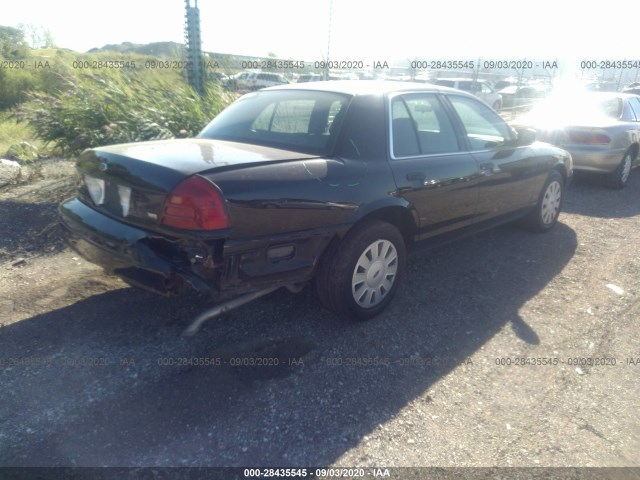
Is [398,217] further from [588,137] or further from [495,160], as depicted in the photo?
[588,137]

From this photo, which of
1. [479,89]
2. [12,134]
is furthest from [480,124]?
[479,89]

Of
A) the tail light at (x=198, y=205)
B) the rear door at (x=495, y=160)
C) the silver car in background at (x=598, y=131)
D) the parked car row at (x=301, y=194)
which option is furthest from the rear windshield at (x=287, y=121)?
the silver car in background at (x=598, y=131)

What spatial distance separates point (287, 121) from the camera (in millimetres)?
3908

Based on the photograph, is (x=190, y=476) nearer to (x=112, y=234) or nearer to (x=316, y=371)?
(x=316, y=371)

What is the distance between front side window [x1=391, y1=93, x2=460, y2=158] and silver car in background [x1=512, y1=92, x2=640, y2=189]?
4539 millimetres

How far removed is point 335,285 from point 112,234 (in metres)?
1.42

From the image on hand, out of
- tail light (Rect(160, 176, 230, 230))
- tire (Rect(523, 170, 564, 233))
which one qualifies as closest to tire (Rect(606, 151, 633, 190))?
tire (Rect(523, 170, 564, 233))

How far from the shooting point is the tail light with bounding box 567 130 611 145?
25.6 ft

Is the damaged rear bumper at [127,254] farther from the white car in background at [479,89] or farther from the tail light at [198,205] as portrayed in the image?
the white car in background at [479,89]

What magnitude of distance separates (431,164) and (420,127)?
316 millimetres

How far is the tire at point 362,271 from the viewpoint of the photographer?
345cm

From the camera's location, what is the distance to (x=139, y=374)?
10.0ft

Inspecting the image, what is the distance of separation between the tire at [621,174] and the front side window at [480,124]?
4110 millimetres

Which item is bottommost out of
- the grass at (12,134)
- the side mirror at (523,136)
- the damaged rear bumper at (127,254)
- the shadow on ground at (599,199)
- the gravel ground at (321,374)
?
the gravel ground at (321,374)
